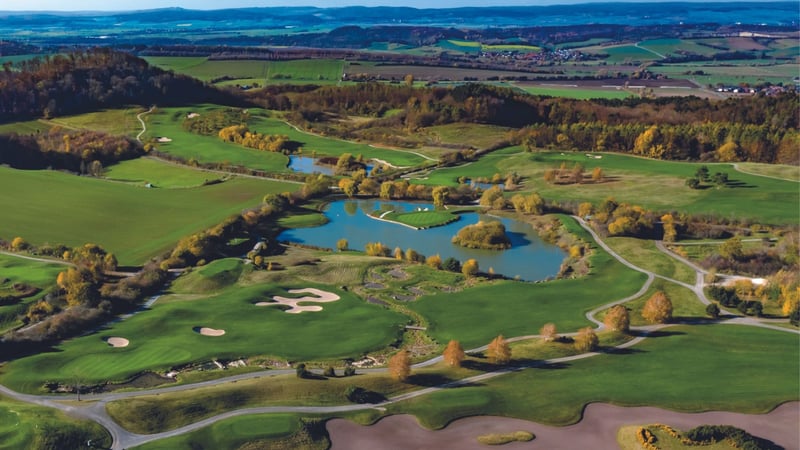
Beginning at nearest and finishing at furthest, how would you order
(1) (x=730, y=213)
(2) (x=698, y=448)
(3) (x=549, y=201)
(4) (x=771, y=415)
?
1. (2) (x=698, y=448)
2. (4) (x=771, y=415)
3. (1) (x=730, y=213)
4. (3) (x=549, y=201)

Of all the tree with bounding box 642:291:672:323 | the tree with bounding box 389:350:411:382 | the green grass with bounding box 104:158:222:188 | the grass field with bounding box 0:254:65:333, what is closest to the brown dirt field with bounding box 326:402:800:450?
the tree with bounding box 389:350:411:382

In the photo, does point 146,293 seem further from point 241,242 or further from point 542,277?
point 542,277

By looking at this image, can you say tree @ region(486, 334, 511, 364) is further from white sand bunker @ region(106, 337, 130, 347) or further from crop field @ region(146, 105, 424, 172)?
crop field @ region(146, 105, 424, 172)

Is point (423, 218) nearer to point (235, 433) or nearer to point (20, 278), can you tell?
point (20, 278)

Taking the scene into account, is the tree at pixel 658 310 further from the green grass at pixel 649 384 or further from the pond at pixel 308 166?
the pond at pixel 308 166

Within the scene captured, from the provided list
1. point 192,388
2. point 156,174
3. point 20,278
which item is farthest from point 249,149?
point 192,388

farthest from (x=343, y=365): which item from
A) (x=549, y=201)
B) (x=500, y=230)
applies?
(x=549, y=201)
